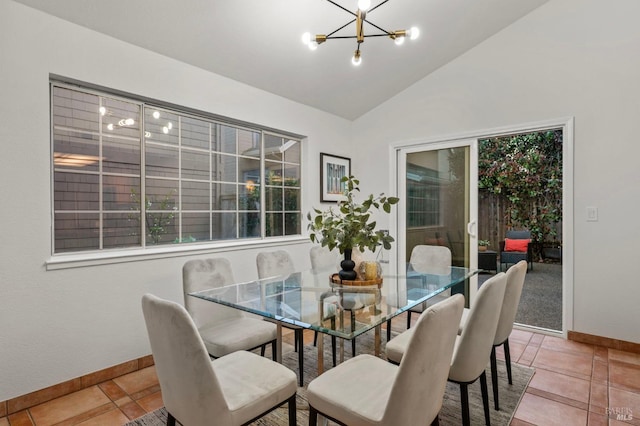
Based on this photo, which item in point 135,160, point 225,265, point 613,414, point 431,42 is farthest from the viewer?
point 431,42

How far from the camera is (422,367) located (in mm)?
1215

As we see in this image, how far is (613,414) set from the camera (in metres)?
2.05

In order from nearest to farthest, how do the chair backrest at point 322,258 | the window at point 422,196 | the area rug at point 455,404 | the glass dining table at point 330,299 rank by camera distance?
the glass dining table at point 330,299 → the area rug at point 455,404 → the chair backrest at point 322,258 → the window at point 422,196

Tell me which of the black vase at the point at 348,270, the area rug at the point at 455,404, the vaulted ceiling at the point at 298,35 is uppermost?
the vaulted ceiling at the point at 298,35

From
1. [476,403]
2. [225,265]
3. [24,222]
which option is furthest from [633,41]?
[24,222]

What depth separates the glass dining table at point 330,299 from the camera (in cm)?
162

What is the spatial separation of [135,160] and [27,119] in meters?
0.73

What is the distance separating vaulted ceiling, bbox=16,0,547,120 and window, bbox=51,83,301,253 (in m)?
0.51

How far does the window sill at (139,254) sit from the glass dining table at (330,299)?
2.58 feet

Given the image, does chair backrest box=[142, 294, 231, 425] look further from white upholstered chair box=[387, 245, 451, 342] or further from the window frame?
white upholstered chair box=[387, 245, 451, 342]

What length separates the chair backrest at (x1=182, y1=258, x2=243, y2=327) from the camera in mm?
2330

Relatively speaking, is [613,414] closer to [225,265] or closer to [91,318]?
[225,265]

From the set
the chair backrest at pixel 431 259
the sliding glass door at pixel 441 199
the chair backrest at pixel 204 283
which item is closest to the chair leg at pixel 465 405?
the chair backrest at pixel 431 259

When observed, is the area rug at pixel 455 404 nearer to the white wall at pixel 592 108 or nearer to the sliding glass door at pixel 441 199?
the white wall at pixel 592 108
